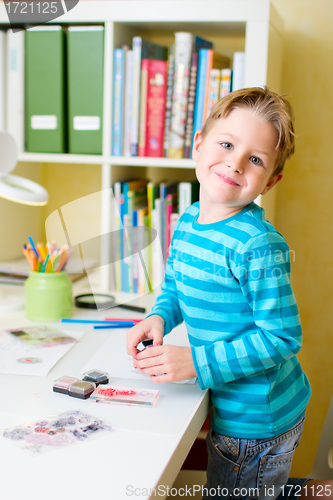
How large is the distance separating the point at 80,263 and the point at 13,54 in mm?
641

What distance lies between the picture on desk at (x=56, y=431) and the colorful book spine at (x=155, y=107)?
81 cm

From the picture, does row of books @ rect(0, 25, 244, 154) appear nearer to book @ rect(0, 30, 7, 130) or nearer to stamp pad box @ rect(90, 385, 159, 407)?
book @ rect(0, 30, 7, 130)

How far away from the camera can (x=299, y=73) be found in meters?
1.43

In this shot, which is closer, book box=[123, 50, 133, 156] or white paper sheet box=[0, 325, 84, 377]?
white paper sheet box=[0, 325, 84, 377]

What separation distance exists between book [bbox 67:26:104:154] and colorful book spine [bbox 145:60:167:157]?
0.43 ft

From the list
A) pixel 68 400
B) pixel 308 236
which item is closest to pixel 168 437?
pixel 68 400

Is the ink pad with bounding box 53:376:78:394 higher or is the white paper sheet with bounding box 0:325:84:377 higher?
the ink pad with bounding box 53:376:78:394

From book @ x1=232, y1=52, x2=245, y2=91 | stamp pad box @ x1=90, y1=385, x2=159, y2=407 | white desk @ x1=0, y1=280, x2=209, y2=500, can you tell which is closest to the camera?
white desk @ x1=0, y1=280, x2=209, y2=500

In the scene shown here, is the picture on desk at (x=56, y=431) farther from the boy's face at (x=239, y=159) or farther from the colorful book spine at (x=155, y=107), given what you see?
the colorful book spine at (x=155, y=107)

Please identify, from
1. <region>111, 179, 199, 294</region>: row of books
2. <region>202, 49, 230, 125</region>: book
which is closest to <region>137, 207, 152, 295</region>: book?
<region>111, 179, 199, 294</region>: row of books

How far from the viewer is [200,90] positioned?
4.08 ft

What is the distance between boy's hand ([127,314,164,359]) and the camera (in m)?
0.83

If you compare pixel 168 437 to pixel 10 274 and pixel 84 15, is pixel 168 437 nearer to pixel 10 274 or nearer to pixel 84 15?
pixel 10 274

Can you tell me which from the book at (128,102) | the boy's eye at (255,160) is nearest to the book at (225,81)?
the book at (128,102)
